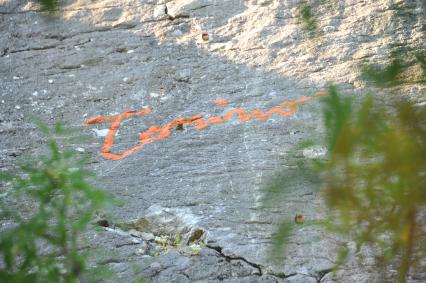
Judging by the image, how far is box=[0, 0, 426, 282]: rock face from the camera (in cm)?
235

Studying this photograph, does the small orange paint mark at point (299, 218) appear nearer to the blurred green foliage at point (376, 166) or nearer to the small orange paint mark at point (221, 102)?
the small orange paint mark at point (221, 102)

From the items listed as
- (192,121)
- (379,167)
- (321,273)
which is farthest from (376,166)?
(192,121)

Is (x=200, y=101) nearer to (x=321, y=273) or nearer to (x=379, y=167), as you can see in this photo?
(x=321, y=273)

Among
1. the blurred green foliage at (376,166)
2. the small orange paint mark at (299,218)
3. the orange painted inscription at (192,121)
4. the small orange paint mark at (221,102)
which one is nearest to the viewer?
the blurred green foliage at (376,166)

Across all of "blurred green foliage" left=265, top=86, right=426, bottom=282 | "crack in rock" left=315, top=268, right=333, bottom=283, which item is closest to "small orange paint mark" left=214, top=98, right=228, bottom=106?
"crack in rock" left=315, top=268, right=333, bottom=283

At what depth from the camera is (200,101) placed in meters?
3.04

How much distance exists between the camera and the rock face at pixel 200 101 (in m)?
2.35

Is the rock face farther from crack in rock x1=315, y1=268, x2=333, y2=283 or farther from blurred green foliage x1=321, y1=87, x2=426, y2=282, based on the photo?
blurred green foliage x1=321, y1=87, x2=426, y2=282

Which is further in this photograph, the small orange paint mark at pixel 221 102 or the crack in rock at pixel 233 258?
the small orange paint mark at pixel 221 102

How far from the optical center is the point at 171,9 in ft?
11.3

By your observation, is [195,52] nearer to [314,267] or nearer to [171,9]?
[171,9]

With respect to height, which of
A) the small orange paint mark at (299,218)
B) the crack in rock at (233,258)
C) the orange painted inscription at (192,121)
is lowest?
the crack in rock at (233,258)

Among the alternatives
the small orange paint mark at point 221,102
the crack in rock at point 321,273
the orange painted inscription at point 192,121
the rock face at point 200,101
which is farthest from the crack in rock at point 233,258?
the small orange paint mark at point 221,102

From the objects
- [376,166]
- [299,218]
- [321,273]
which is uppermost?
[376,166]
